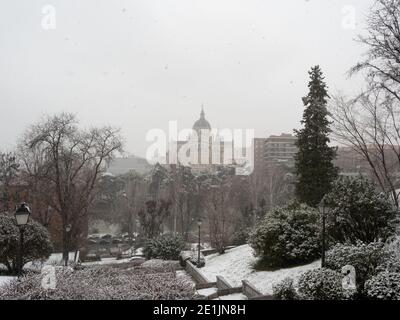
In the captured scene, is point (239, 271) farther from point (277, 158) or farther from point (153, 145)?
point (277, 158)

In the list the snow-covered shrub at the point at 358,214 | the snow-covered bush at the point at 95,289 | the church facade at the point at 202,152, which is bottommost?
the snow-covered bush at the point at 95,289

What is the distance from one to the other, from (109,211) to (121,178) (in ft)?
24.9

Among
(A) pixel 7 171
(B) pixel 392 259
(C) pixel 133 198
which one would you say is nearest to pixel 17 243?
(B) pixel 392 259

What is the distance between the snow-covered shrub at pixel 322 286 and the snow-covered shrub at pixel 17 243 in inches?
506

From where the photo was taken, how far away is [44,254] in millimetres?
20078

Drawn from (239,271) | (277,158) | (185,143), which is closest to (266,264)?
(239,271)

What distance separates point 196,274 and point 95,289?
10.3 meters

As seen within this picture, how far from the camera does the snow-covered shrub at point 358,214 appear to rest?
13859mm

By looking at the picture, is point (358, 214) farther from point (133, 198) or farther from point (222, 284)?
point (133, 198)

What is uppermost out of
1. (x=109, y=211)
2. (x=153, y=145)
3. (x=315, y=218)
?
(x=153, y=145)

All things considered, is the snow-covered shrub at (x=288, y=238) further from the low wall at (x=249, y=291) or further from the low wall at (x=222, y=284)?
the low wall at (x=249, y=291)

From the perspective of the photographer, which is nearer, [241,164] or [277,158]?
[277,158]

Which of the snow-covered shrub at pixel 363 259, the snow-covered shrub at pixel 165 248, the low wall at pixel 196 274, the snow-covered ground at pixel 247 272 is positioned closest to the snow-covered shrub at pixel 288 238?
the snow-covered ground at pixel 247 272

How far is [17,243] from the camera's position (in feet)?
60.0
